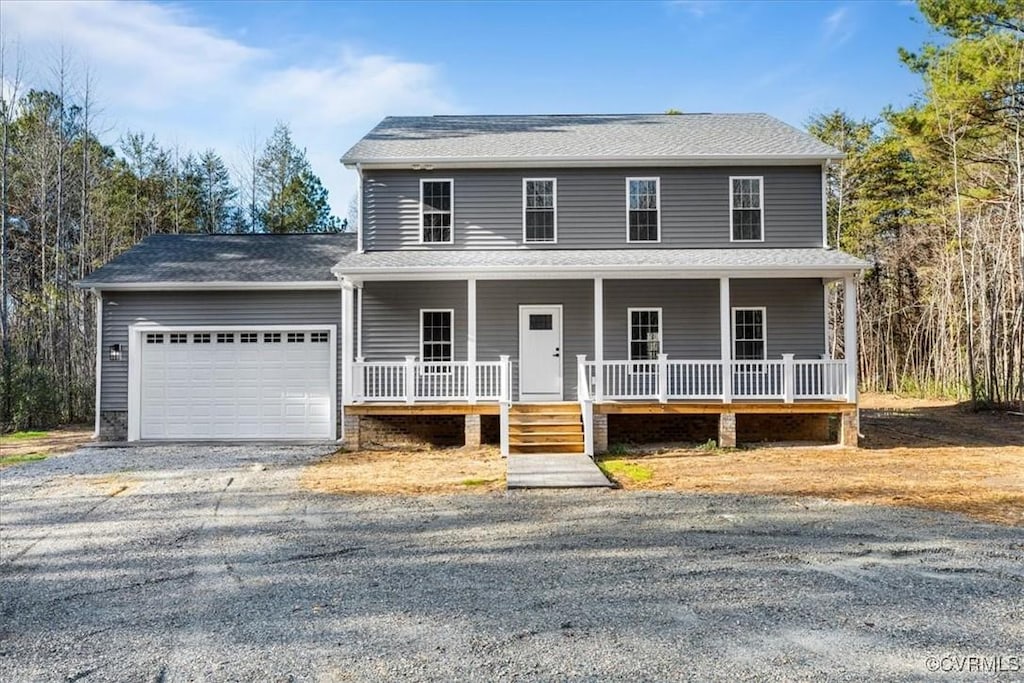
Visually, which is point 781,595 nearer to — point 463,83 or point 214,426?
point 214,426

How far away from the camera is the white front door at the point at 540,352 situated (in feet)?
43.9

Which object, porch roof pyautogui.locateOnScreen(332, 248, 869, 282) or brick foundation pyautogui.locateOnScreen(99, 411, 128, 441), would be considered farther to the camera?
brick foundation pyautogui.locateOnScreen(99, 411, 128, 441)

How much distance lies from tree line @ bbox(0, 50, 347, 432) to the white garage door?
11.6ft

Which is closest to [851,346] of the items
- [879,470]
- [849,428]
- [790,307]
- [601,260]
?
[849,428]

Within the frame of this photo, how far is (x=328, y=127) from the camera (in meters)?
26.6

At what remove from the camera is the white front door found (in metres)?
13.4

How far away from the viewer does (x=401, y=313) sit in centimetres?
1354

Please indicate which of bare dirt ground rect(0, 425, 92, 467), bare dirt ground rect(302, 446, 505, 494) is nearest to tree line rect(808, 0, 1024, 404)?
bare dirt ground rect(302, 446, 505, 494)

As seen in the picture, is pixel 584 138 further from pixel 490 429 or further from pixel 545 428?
pixel 545 428

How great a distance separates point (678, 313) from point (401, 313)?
547 centimetres

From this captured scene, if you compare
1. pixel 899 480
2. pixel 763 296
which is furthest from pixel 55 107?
pixel 899 480

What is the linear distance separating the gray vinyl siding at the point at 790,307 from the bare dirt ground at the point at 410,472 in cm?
591

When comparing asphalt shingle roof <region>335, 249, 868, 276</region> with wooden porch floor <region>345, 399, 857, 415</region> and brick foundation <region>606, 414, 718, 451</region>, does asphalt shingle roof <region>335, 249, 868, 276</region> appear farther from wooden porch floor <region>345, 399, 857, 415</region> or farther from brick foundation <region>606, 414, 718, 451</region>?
brick foundation <region>606, 414, 718, 451</region>

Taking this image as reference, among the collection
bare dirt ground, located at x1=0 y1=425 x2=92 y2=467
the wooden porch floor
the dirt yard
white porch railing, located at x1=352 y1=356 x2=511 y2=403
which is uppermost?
white porch railing, located at x1=352 y1=356 x2=511 y2=403
